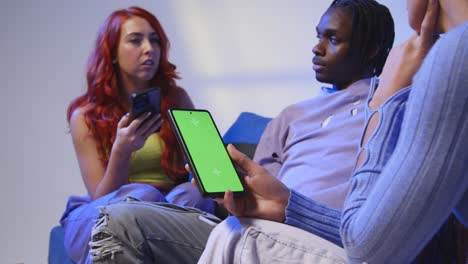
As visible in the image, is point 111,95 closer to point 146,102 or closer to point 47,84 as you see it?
point 146,102

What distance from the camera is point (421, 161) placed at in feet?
1.79

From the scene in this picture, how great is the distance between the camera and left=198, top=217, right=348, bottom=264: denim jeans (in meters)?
0.69

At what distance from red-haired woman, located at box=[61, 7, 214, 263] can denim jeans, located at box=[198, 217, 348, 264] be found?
865 millimetres

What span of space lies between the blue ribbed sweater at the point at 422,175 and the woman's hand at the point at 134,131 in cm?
118

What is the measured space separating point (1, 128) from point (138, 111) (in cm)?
133

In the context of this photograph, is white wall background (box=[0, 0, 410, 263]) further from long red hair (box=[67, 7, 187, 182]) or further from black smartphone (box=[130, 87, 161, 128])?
black smartphone (box=[130, 87, 161, 128])

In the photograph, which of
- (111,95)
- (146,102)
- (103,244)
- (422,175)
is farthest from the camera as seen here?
(111,95)

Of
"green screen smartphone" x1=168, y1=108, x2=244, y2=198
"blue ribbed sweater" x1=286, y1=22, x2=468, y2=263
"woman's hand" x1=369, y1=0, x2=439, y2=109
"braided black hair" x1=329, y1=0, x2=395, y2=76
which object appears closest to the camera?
"blue ribbed sweater" x1=286, y1=22, x2=468, y2=263

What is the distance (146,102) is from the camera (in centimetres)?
173

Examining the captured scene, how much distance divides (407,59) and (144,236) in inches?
24.8

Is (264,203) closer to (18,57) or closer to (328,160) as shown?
(328,160)

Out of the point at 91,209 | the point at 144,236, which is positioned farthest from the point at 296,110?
the point at 91,209

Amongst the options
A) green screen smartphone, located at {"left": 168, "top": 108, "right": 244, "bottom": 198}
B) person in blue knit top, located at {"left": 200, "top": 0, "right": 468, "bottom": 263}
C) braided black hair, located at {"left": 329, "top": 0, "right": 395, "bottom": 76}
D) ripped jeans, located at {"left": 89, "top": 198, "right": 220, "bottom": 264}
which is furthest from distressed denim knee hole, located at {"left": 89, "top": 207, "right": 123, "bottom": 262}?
braided black hair, located at {"left": 329, "top": 0, "right": 395, "bottom": 76}

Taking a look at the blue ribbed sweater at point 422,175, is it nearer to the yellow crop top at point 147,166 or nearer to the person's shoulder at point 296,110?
the person's shoulder at point 296,110
